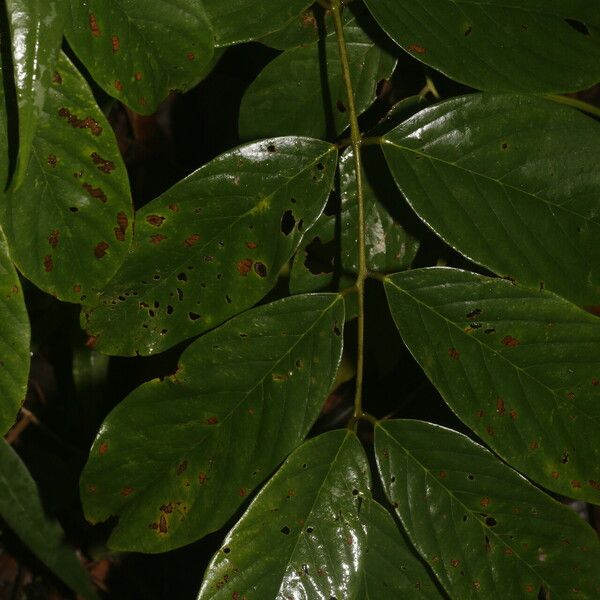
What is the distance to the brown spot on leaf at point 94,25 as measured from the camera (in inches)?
28.4

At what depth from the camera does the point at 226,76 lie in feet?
4.45

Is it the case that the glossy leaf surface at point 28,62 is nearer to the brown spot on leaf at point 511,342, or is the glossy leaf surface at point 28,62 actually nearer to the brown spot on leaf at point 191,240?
the brown spot on leaf at point 191,240

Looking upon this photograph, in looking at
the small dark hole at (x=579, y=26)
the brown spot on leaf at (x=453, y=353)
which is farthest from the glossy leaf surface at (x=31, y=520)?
the small dark hole at (x=579, y=26)

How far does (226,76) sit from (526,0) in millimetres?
647

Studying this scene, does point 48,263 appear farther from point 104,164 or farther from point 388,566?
point 388,566

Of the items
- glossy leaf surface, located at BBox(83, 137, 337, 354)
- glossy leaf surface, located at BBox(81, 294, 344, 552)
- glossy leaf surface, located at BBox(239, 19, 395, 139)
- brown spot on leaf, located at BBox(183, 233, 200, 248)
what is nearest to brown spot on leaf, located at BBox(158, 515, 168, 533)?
glossy leaf surface, located at BBox(81, 294, 344, 552)

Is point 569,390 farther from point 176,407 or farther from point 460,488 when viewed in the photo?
point 176,407

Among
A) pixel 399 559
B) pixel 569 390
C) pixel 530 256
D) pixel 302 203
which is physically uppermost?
pixel 302 203

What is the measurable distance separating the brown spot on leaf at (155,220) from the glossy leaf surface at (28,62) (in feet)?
0.51

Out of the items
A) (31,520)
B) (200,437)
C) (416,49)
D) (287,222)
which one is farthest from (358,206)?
(31,520)

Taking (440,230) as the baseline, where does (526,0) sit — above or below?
above

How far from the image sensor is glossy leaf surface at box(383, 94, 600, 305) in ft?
2.60

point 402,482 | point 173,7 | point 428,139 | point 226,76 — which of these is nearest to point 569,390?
point 402,482

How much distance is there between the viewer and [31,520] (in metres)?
1.42
